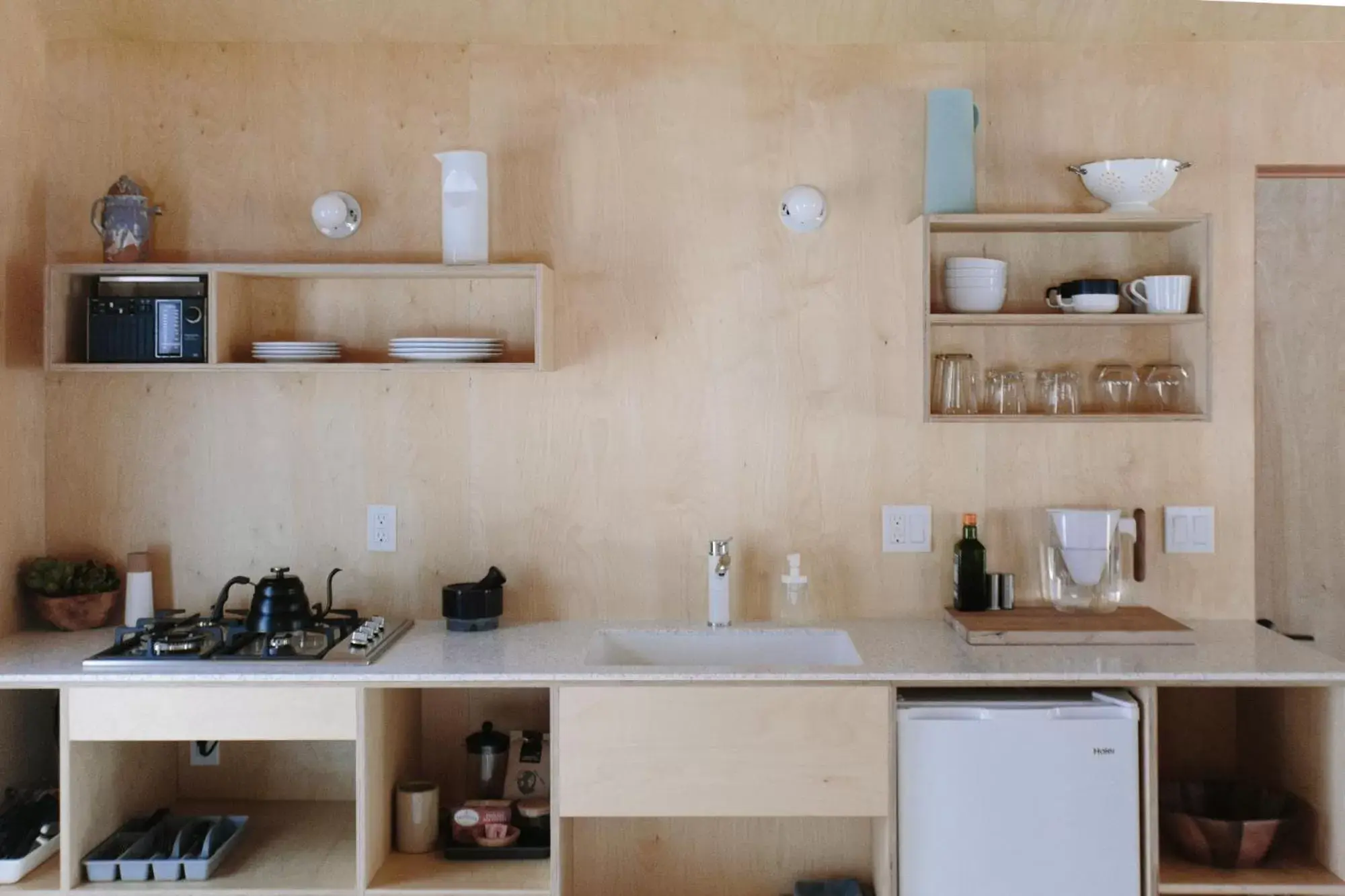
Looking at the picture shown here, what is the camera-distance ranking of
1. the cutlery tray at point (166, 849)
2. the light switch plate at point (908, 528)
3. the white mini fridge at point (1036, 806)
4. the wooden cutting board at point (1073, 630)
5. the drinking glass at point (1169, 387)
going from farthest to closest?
the light switch plate at point (908, 528) → the drinking glass at point (1169, 387) → the wooden cutting board at point (1073, 630) → the cutlery tray at point (166, 849) → the white mini fridge at point (1036, 806)

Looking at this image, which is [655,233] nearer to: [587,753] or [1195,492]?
[587,753]

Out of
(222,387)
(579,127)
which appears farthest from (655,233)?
(222,387)

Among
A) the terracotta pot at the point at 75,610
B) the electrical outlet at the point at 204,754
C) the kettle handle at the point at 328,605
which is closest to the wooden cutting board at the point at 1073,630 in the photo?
the kettle handle at the point at 328,605

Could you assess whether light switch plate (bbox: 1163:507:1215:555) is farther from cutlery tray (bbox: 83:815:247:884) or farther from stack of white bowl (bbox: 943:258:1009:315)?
cutlery tray (bbox: 83:815:247:884)

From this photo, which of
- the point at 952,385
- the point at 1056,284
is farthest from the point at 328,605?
the point at 1056,284

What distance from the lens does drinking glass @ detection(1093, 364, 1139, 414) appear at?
9.09 ft

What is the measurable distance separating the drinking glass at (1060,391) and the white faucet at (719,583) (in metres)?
0.82

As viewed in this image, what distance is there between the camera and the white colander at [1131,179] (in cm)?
263

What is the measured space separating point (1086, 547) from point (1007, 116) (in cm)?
103

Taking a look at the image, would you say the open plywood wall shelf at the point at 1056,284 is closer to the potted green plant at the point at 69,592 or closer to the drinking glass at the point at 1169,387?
the drinking glass at the point at 1169,387

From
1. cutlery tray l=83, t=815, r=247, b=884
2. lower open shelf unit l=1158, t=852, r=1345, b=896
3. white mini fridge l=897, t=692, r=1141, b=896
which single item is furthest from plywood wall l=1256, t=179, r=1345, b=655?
cutlery tray l=83, t=815, r=247, b=884

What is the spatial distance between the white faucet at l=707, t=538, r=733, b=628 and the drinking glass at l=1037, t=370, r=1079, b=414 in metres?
0.82

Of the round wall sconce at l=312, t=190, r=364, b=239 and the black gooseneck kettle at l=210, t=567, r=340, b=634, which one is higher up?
the round wall sconce at l=312, t=190, r=364, b=239

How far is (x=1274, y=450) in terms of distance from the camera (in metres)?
2.90
